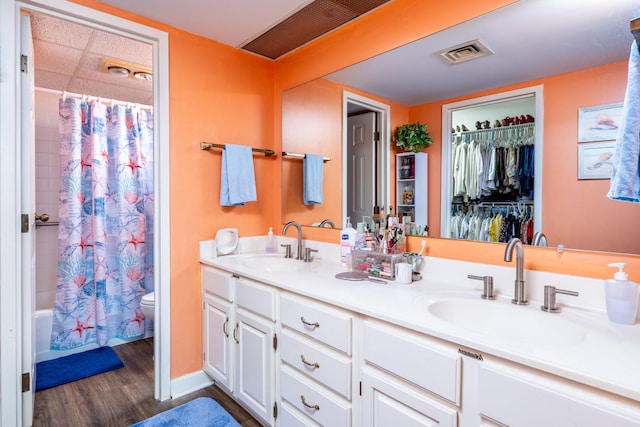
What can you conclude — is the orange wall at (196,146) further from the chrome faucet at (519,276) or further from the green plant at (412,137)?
the chrome faucet at (519,276)

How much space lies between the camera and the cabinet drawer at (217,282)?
6.46 feet

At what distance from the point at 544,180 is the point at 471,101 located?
1.54 ft

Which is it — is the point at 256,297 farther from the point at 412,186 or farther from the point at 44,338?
the point at 44,338

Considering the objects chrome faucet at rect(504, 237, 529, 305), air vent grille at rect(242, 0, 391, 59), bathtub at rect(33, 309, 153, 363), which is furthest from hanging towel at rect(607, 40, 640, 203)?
bathtub at rect(33, 309, 153, 363)

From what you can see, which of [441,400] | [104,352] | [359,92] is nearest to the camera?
[441,400]

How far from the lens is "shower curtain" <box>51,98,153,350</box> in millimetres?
2730

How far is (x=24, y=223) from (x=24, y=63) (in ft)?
2.57

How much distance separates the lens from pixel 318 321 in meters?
1.42

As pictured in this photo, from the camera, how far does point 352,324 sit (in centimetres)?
130

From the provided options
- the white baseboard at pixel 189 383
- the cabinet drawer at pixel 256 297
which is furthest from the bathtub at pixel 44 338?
the cabinet drawer at pixel 256 297

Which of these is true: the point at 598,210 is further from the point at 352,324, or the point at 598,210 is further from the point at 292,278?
the point at 292,278

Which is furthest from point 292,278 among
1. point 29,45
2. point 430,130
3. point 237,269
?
point 29,45

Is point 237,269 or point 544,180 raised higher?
point 544,180

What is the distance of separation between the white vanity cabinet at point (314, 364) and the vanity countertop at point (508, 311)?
8 centimetres
